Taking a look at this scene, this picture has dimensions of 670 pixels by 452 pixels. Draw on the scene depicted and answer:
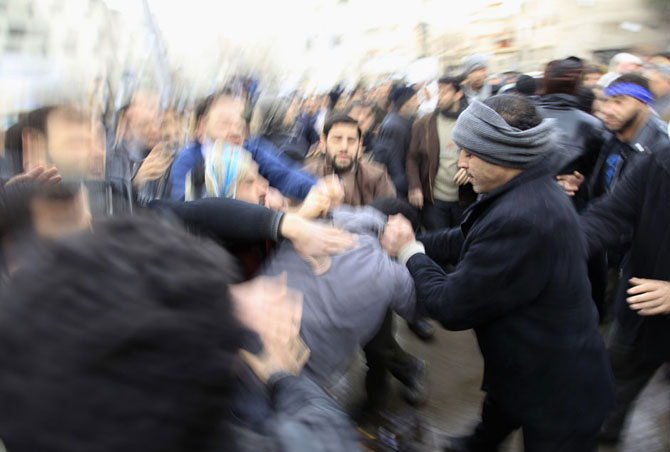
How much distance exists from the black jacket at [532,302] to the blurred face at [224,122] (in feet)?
3.26

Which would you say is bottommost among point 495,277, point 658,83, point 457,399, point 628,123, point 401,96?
point 457,399

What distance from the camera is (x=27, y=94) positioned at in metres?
2.24

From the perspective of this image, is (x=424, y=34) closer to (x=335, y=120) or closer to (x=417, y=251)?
(x=335, y=120)

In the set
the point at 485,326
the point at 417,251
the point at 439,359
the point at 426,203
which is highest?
the point at 417,251

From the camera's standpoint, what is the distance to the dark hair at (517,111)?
5.06 ft

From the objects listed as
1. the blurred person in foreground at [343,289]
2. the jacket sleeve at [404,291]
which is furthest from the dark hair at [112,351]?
the jacket sleeve at [404,291]

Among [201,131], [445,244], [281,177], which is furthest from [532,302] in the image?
[201,131]

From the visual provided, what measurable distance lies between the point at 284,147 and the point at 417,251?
8.62ft

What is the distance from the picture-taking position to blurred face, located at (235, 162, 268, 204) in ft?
5.60

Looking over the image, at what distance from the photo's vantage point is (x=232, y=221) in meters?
1.42

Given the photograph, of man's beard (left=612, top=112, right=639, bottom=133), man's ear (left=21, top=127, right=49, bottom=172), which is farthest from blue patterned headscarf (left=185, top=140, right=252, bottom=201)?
man's beard (left=612, top=112, right=639, bottom=133)

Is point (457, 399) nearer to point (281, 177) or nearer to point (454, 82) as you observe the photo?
point (281, 177)

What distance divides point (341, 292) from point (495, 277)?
501mm

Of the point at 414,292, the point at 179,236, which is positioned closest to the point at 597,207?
the point at 414,292
